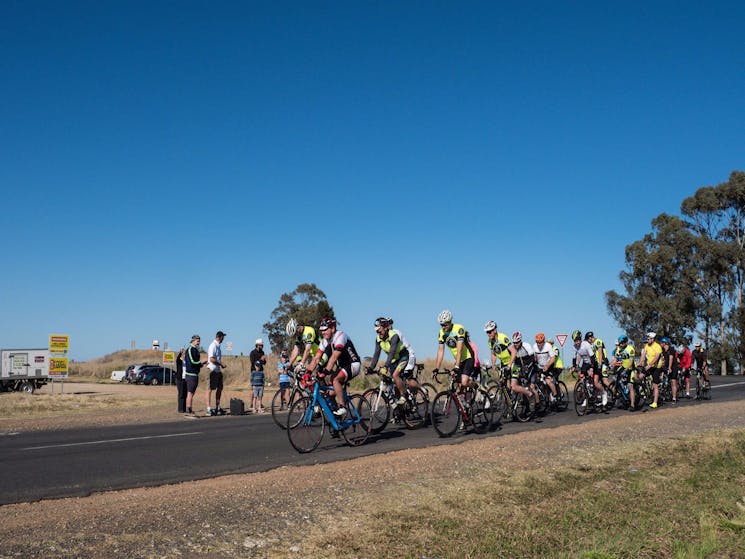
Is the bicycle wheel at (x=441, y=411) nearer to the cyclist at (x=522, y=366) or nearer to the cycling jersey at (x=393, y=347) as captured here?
the cycling jersey at (x=393, y=347)

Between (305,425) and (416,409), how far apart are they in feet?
11.2

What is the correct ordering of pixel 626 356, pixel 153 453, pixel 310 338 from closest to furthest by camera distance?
1. pixel 153 453
2. pixel 310 338
3. pixel 626 356

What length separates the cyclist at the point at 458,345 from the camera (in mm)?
12797

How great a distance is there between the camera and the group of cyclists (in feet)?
39.0

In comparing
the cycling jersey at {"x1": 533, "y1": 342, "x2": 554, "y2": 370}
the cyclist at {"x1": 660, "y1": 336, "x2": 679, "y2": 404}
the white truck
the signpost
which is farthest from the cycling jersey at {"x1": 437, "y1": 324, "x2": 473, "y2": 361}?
the white truck

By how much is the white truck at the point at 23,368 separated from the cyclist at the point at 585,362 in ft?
97.3

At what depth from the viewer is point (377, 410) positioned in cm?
1295

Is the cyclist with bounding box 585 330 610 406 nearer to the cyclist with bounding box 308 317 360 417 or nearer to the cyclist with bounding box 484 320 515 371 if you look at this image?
the cyclist with bounding box 484 320 515 371

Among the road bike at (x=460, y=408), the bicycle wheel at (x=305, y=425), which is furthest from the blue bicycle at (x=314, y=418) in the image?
the road bike at (x=460, y=408)

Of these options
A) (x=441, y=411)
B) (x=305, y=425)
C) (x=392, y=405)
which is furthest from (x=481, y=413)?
(x=305, y=425)

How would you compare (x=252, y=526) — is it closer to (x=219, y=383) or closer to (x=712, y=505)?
(x=712, y=505)

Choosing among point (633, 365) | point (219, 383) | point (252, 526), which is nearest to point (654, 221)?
point (633, 365)

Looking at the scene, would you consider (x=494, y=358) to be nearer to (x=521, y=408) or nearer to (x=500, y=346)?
(x=500, y=346)

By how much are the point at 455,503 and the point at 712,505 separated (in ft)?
9.30
